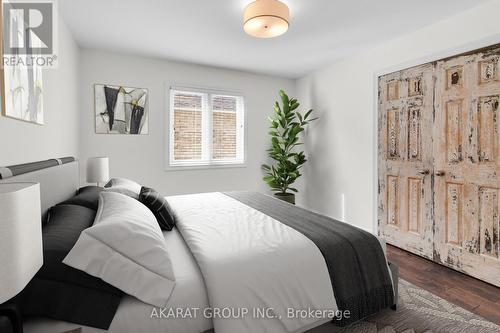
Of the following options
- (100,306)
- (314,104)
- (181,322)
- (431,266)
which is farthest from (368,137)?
(100,306)

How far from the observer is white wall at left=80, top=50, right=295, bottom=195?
3.29 metres

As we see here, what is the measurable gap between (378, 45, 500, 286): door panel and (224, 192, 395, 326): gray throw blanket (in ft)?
4.64

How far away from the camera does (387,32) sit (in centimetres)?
282

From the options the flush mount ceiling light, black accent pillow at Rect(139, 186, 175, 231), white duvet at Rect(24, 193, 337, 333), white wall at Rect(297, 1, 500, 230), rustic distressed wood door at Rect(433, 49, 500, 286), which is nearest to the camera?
white duvet at Rect(24, 193, 337, 333)

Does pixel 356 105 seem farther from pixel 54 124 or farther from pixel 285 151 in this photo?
pixel 54 124

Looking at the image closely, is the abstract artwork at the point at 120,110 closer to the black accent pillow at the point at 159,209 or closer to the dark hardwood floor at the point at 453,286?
the black accent pillow at the point at 159,209

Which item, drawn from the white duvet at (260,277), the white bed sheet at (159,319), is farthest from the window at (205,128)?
the white bed sheet at (159,319)

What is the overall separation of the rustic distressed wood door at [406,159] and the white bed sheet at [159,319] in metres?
2.63

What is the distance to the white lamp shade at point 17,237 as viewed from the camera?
1.98ft

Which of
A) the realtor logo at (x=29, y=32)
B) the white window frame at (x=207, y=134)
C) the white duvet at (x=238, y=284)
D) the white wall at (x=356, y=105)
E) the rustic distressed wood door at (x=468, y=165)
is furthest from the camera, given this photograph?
the white window frame at (x=207, y=134)

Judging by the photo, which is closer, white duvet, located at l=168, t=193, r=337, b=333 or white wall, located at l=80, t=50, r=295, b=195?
white duvet, located at l=168, t=193, r=337, b=333

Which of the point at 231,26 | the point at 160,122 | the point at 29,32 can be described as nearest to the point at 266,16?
the point at 231,26

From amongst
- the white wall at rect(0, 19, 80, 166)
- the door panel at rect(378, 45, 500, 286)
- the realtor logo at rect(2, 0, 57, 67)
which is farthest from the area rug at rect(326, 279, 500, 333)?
the realtor logo at rect(2, 0, 57, 67)

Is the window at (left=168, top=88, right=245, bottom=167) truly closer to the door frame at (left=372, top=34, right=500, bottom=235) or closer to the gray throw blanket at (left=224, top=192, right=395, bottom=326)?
the door frame at (left=372, top=34, right=500, bottom=235)
